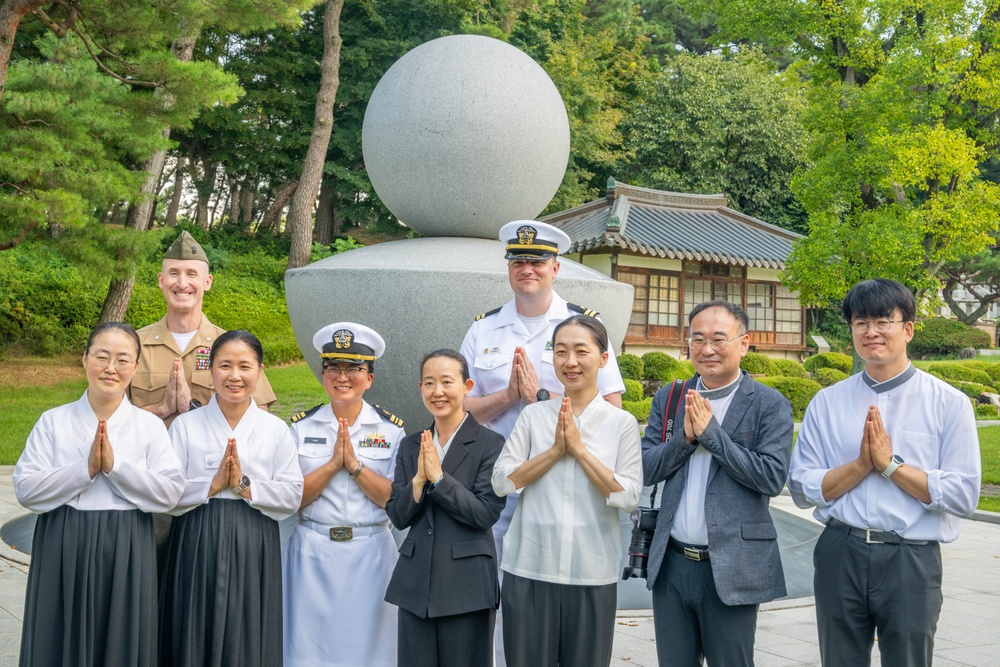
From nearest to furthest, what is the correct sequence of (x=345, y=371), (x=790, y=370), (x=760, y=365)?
(x=345, y=371) < (x=760, y=365) < (x=790, y=370)

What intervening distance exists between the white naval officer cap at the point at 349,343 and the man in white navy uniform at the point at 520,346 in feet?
1.72

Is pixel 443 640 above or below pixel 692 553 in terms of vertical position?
below

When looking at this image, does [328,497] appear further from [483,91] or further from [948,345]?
[948,345]

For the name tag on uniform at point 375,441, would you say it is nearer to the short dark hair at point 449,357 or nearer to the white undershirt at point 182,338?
the short dark hair at point 449,357

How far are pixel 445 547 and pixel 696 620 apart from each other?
33.6 inches

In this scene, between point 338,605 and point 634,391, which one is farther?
point 634,391

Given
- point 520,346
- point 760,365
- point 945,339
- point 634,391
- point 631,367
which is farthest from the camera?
point 945,339

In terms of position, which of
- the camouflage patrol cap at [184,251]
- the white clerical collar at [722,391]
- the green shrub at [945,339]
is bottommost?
the white clerical collar at [722,391]

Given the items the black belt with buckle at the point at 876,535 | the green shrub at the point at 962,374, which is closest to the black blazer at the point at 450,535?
the black belt with buckle at the point at 876,535

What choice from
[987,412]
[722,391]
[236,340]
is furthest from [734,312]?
[987,412]

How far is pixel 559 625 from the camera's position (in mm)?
3002

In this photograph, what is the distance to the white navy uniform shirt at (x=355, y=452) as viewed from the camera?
3.32 m

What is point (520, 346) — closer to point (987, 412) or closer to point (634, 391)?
point (634, 391)

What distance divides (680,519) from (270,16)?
330 inches
